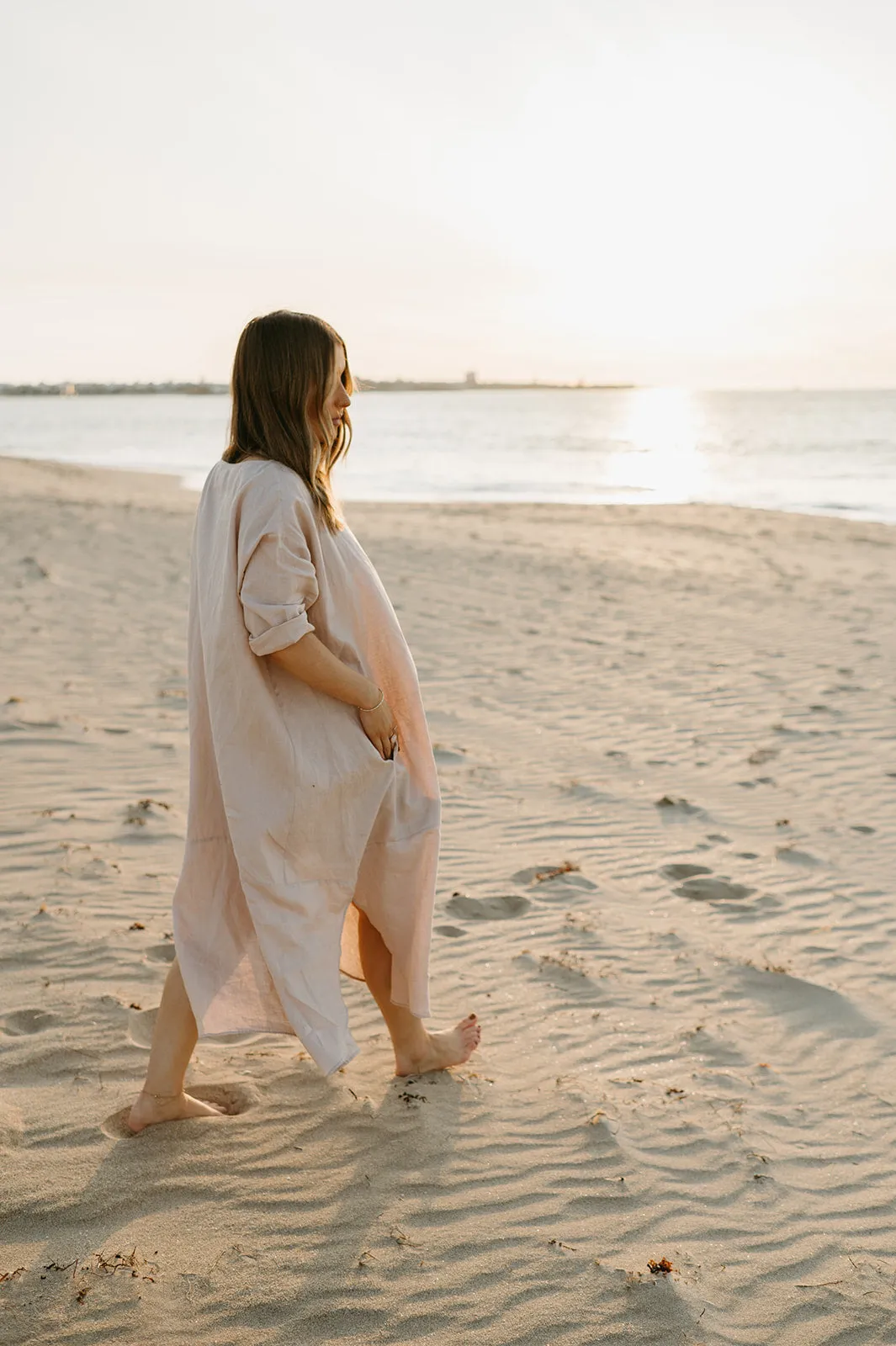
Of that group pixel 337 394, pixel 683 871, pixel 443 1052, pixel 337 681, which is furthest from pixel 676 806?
pixel 337 394

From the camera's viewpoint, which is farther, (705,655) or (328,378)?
(705,655)

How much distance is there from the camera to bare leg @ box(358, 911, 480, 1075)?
2.93m

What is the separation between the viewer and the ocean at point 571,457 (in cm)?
2558

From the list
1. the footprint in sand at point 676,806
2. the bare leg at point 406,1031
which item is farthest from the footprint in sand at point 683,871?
the bare leg at point 406,1031

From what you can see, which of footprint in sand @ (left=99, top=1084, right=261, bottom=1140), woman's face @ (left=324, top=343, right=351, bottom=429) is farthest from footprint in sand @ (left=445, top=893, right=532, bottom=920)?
woman's face @ (left=324, top=343, right=351, bottom=429)

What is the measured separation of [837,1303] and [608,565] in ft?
35.9

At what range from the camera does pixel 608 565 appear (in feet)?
42.7

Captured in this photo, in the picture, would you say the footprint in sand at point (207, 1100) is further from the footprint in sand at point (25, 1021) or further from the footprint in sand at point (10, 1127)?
the footprint in sand at point (25, 1021)

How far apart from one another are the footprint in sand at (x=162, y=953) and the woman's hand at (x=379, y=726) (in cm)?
150

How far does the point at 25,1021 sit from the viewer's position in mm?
3316

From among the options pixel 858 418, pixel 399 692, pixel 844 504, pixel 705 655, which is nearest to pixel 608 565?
pixel 705 655

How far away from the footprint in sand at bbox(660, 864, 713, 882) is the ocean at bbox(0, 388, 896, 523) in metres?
11.7

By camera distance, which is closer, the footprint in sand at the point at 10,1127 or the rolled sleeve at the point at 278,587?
the rolled sleeve at the point at 278,587

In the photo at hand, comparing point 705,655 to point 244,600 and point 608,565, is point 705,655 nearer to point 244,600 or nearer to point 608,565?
point 608,565
